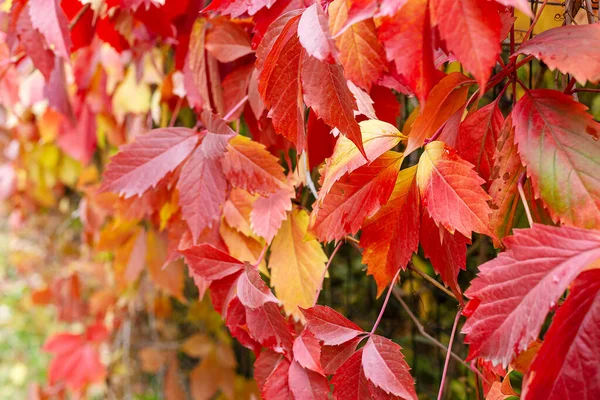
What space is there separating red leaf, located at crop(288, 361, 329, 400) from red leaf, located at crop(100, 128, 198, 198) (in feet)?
0.87

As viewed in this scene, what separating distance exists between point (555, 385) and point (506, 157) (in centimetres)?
18

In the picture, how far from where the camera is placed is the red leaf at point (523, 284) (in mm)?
324

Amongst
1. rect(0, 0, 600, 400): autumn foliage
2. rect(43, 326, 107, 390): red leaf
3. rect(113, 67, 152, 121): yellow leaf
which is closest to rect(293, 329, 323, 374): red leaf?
rect(0, 0, 600, 400): autumn foliage

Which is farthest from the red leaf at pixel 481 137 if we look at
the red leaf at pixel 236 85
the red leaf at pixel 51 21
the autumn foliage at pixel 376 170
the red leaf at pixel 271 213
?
the red leaf at pixel 51 21

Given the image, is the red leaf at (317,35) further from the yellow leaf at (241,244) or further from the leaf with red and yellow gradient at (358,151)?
the yellow leaf at (241,244)

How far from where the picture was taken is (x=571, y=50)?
0.38 metres

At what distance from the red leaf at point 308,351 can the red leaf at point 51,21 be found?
0.41 meters


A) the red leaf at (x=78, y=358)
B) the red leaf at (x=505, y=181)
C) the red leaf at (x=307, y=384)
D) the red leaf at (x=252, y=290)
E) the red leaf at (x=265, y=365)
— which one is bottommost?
the red leaf at (x=78, y=358)

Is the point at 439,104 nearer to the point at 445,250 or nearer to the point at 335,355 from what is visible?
the point at 445,250

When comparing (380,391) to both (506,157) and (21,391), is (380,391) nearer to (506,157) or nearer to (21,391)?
(506,157)

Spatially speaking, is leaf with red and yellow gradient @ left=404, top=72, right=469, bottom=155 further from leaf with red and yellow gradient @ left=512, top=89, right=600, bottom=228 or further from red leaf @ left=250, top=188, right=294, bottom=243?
red leaf @ left=250, top=188, right=294, bottom=243

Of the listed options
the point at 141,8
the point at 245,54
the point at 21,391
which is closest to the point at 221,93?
the point at 245,54

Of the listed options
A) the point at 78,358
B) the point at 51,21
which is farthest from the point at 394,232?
the point at 78,358

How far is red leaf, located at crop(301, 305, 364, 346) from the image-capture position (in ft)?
1.55
